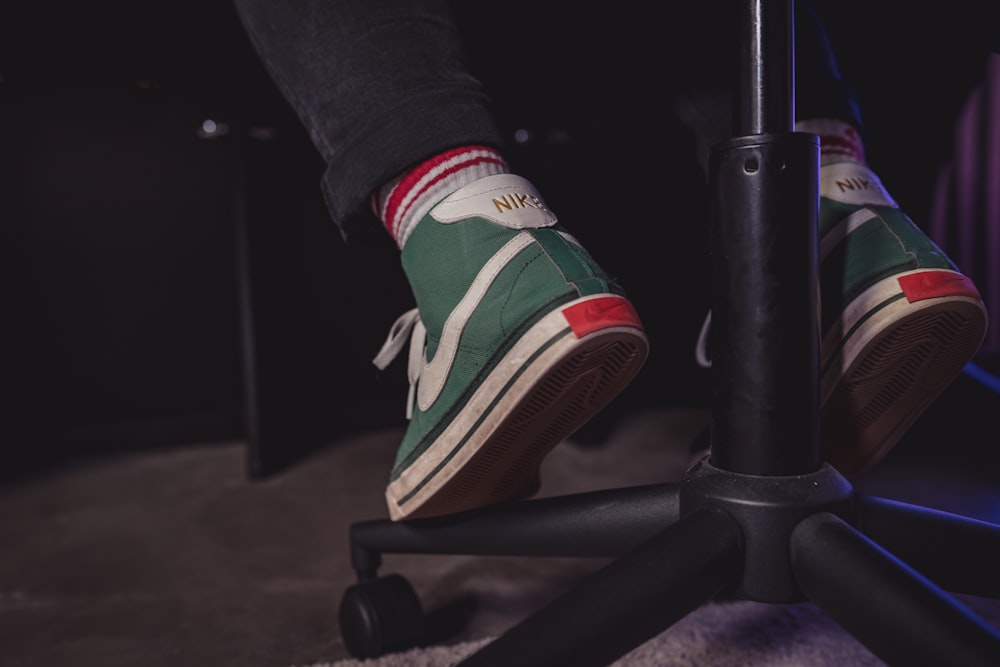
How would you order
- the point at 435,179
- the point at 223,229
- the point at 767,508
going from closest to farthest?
1. the point at 767,508
2. the point at 435,179
3. the point at 223,229

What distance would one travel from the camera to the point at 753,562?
365 millimetres

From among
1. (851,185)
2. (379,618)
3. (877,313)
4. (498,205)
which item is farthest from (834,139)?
(379,618)

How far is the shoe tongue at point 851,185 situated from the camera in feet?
1.61

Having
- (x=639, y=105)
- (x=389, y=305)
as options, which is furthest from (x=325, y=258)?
(x=639, y=105)

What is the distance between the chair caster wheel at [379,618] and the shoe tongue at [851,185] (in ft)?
1.42

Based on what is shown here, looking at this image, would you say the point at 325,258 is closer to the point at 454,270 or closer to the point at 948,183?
the point at 454,270

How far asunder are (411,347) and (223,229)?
92 centimetres

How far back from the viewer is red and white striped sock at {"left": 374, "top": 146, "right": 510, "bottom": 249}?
0.47 metres

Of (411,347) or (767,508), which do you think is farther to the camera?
(411,347)

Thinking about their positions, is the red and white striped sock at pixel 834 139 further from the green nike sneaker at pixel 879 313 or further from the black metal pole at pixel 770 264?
the black metal pole at pixel 770 264

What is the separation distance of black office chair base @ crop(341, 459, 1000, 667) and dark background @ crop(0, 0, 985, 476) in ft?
2.42

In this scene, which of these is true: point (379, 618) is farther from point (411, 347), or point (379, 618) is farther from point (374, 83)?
point (374, 83)

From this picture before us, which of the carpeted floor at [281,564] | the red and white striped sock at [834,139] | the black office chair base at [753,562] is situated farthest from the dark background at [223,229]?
the black office chair base at [753,562]

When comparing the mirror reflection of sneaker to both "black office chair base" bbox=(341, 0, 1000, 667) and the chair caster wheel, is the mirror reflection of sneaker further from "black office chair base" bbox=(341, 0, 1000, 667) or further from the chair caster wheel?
the chair caster wheel
